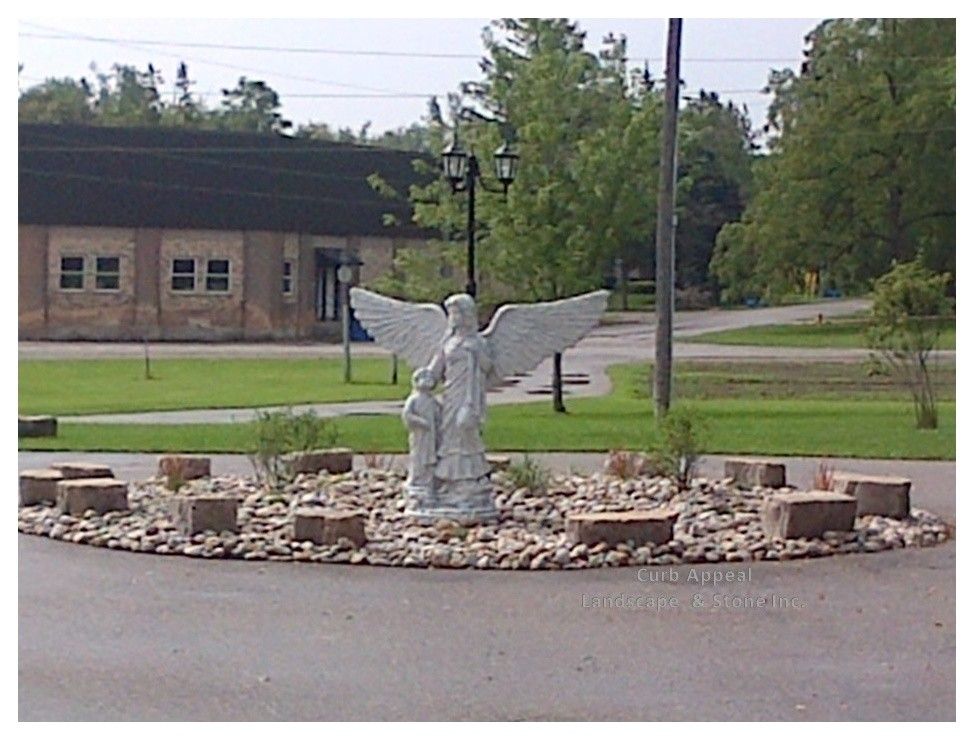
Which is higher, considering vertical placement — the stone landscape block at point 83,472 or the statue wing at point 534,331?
the statue wing at point 534,331

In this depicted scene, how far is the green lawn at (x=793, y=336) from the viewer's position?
33750 millimetres

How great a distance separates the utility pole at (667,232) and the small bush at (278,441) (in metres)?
6.52

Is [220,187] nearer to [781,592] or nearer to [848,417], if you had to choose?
[848,417]

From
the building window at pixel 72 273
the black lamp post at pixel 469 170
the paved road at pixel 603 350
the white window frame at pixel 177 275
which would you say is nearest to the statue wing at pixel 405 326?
the black lamp post at pixel 469 170

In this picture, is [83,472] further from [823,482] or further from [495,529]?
[823,482]

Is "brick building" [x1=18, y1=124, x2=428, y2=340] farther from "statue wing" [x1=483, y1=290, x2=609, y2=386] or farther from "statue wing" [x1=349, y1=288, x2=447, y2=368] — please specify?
"statue wing" [x1=483, y1=290, x2=609, y2=386]

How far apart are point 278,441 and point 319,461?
0.70 m

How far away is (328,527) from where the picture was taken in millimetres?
11156

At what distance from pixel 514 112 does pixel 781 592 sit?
578 inches

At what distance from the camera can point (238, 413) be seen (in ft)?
77.0

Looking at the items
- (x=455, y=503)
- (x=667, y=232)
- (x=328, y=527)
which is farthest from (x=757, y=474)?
(x=667, y=232)

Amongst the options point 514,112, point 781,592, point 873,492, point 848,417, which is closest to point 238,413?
point 514,112

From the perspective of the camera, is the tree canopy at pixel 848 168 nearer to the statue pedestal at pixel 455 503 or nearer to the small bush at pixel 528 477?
the small bush at pixel 528 477

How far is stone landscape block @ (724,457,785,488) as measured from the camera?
14.0 meters
